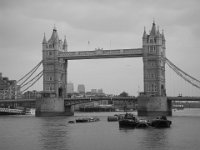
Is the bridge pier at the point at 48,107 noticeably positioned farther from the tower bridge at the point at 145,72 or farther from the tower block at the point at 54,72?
the tower block at the point at 54,72

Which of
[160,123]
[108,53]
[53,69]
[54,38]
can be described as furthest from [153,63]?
[160,123]

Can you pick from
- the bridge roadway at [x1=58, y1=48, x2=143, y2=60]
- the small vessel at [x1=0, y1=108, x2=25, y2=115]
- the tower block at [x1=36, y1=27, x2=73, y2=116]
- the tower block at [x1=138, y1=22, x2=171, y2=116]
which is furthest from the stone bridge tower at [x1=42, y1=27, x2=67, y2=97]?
the tower block at [x1=138, y1=22, x2=171, y2=116]

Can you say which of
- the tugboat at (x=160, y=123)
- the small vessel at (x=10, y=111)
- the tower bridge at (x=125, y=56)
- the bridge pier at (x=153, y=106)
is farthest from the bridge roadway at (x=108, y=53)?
the tugboat at (x=160, y=123)

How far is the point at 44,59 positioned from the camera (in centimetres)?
12225

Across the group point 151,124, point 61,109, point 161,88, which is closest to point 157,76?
point 161,88

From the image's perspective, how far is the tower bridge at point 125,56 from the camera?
109312 millimetres

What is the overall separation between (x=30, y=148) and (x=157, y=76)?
72371mm

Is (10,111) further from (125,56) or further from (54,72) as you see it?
(125,56)

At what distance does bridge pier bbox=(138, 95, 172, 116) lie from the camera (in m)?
108

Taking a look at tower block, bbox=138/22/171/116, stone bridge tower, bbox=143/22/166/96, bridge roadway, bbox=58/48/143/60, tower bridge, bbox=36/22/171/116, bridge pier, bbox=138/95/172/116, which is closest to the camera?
bridge pier, bbox=138/95/172/116

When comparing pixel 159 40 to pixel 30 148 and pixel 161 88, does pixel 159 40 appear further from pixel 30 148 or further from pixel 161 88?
pixel 30 148

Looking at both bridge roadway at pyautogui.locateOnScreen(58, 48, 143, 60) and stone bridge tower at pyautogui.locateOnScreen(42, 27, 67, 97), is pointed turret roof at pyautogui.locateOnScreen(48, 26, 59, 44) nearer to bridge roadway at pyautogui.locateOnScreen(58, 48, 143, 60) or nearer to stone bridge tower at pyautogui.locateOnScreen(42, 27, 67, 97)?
stone bridge tower at pyautogui.locateOnScreen(42, 27, 67, 97)

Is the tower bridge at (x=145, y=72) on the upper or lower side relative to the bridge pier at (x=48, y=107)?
upper

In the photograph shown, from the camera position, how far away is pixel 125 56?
112 metres
